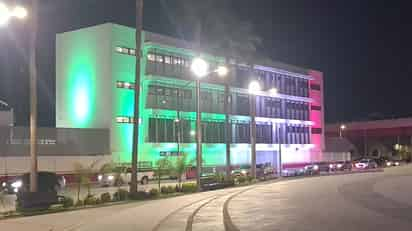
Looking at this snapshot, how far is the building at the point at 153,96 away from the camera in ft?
214

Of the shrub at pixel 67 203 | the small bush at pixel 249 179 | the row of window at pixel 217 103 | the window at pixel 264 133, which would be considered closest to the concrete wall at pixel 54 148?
the row of window at pixel 217 103

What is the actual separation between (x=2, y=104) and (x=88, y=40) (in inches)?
712

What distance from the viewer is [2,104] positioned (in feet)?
254

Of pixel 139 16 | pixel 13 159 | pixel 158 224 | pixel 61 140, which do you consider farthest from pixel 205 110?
pixel 158 224

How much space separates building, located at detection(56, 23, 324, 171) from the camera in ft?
214

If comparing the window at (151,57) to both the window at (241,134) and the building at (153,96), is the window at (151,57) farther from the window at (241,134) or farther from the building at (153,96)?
the window at (241,134)

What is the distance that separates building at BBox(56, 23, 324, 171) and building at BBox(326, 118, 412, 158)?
125 feet

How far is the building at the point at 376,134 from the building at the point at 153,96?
38.2 meters

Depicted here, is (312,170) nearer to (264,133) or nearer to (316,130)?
(264,133)

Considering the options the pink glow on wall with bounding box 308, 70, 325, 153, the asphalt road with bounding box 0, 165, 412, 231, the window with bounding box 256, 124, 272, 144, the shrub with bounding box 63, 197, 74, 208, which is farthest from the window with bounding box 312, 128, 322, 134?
the shrub with bounding box 63, 197, 74, 208

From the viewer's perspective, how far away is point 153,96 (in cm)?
6988

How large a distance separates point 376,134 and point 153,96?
74952 mm

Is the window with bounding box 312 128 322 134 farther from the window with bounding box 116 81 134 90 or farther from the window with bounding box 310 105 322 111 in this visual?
the window with bounding box 116 81 134 90

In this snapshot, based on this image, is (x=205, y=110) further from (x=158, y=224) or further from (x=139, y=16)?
(x=158, y=224)
